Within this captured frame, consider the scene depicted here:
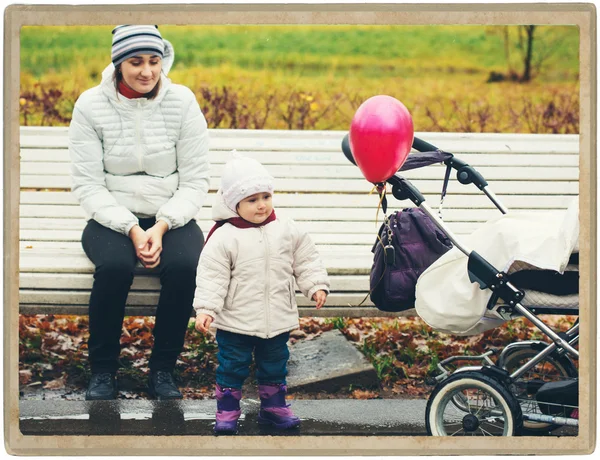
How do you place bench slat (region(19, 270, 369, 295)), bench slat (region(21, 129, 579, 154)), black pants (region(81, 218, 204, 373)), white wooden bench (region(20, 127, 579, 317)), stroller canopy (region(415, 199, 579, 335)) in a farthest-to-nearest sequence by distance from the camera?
bench slat (region(21, 129, 579, 154)) < white wooden bench (region(20, 127, 579, 317)) < bench slat (region(19, 270, 369, 295)) < black pants (region(81, 218, 204, 373)) < stroller canopy (region(415, 199, 579, 335))

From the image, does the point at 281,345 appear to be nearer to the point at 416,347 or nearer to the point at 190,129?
the point at 190,129

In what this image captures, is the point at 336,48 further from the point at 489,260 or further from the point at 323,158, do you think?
the point at 489,260

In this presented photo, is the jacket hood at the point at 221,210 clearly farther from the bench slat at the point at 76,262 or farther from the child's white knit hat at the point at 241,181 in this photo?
the bench slat at the point at 76,262

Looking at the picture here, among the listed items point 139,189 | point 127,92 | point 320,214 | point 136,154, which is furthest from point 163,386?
point 127,92

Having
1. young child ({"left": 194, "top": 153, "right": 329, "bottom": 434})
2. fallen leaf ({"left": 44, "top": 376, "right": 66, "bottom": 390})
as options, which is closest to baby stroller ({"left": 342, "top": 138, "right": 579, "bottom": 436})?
young child ({"left": 194, "top": 153, "right": 329, "bottom": 434})

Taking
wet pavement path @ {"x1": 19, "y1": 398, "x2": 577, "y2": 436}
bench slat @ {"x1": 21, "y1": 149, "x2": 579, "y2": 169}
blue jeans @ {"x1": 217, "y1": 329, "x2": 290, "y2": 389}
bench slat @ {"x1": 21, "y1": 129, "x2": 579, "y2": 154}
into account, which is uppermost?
bench slat @ {"x1": 21, "y1": 129, "x2": 579, "y2": 154}

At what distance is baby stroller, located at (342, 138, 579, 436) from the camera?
158 inches

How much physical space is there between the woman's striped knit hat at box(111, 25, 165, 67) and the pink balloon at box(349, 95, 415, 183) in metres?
0.99

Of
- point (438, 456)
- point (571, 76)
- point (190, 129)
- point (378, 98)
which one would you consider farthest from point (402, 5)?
point (571, 76)

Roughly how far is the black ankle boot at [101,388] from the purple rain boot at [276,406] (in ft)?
2.32

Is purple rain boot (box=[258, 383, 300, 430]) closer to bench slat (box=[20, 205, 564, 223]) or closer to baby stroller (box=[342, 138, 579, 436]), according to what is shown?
baby stroller (box=[342, 138, 579, 436])

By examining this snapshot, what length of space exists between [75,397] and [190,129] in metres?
1.35

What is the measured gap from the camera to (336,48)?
8.30 metres

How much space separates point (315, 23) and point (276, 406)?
1.55 metres
